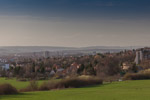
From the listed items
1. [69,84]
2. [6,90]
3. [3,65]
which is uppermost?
[6,90]

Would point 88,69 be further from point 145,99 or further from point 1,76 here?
point 145,99

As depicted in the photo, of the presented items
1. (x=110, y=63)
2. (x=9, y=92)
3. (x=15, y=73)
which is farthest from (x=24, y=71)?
(x=9, y=92)

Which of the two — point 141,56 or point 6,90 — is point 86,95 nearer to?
point 6,90

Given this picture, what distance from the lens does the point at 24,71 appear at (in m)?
58.2

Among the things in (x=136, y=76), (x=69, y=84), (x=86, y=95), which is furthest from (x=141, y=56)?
(x=86, y=95)

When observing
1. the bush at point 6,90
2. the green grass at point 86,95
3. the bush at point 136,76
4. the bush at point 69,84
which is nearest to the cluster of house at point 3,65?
the bush at point 136,76

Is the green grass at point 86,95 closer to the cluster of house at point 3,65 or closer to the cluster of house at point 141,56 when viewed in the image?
the cluster of house at point 3,65

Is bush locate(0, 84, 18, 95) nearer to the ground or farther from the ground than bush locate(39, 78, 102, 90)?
farther from the ground

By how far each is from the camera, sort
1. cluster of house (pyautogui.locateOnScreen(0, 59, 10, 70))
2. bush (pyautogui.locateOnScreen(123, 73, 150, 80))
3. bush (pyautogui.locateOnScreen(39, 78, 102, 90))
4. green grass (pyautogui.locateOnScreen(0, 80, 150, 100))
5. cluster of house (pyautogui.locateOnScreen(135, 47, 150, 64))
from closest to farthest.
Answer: green grass (pyautogui.locateOnScreen(0, 80, 150, 100)) < bush (pyautogui.locateOnScreen(39, 78, 102, 90)) < bush (pyautogui.locateOnScreen(123, 73, 150, 80)) < cluster of house (pyautogui.locateOnScreen(0, 59, 10, 70)) < cluster of house (pyautogui.locateOnScreen(135, 47, 150, 64))

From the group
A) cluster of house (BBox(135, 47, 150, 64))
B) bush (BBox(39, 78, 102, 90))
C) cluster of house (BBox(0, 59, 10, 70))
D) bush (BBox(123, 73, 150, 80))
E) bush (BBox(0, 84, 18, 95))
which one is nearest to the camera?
bush (BBox(0, 84, 18, 95))

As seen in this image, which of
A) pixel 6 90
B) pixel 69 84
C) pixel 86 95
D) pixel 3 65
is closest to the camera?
pixel 86 95

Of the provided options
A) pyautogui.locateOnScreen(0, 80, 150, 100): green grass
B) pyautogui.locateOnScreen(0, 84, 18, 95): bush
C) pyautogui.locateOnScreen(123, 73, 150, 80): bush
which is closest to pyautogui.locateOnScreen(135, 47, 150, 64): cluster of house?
pyautogui.locateOnScreen(123, 73, 150, 80): bush

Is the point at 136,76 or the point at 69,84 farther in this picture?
the point at 136,76

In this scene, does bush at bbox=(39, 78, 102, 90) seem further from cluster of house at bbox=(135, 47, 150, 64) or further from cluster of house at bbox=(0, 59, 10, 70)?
cluster of house at bbox=(135, 47, 150, 64)
